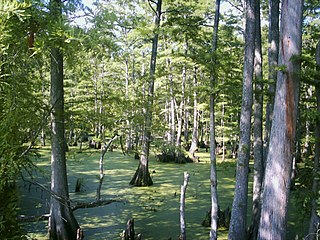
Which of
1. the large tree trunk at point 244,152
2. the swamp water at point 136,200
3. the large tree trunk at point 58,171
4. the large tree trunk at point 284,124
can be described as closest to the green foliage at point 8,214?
the swamp water at point 136,200

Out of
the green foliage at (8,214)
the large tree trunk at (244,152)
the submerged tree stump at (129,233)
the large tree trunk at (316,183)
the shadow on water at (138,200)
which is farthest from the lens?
the shadow on water at (138,200)

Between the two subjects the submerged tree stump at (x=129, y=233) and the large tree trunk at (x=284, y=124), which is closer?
the large tree trunk at (x=284, y=124)

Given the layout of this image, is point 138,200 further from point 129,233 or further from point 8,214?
point 8,214

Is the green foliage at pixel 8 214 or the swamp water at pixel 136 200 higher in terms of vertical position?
the green foliage at pixel 8 214

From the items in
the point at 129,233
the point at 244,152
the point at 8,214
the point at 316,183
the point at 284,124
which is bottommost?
the point at 129,233

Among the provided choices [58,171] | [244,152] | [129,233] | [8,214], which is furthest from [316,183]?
[8,214]

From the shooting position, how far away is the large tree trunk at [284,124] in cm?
453

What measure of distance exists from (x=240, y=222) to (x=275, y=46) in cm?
410

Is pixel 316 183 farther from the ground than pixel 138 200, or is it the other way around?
pixel 316 183

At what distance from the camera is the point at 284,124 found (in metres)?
4.60

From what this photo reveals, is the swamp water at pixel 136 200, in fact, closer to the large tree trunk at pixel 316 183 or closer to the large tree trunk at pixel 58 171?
the large tree trunk at pixel 58 171

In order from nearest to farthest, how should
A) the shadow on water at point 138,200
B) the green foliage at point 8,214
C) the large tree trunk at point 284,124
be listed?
the green foliage at point 8,214 < the large tree trunk at point 284,124 < the shadow on water at point 138,200

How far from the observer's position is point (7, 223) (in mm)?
2809

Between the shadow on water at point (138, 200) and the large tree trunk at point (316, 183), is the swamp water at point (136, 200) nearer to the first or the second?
the shadow on water at point (138, 200)
